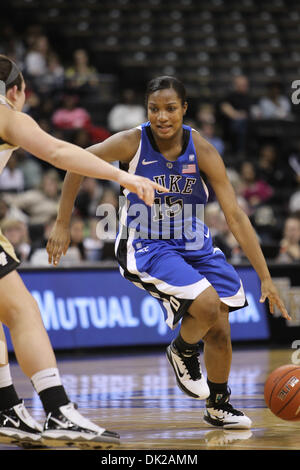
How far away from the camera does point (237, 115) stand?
1420cm

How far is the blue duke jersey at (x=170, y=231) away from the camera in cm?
492

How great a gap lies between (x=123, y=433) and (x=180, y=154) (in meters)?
1.64

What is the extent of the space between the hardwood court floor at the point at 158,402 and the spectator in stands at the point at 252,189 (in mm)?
3757

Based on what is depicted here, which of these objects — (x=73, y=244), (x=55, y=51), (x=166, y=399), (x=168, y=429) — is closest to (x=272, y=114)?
(x=55, y=51)

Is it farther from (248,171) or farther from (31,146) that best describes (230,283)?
(248,171)

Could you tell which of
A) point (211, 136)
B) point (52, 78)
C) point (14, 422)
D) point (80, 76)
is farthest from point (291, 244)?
point (14, 422)

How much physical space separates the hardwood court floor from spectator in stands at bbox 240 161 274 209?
3757 mm

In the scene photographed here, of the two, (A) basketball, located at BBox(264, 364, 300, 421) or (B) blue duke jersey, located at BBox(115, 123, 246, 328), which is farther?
(B) blue duke jersey, located at BBox(115, 123, 246, 328)

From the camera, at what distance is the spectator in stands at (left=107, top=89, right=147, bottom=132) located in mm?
13367

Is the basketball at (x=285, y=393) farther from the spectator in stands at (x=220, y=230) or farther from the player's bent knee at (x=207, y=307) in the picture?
the spectator in stands at (x=220, y=230)

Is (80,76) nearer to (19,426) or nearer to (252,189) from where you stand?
(252,189)

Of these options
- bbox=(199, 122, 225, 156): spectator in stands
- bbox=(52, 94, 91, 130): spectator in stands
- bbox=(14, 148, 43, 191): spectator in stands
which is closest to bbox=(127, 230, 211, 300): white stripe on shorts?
bbox=(14, 148, 43, 191): spectator in stands

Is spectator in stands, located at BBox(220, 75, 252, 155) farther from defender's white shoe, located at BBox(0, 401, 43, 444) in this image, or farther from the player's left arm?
defender's white shoe, located at BBox(0, 401, 43, 444)

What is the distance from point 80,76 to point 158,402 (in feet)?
29.2
